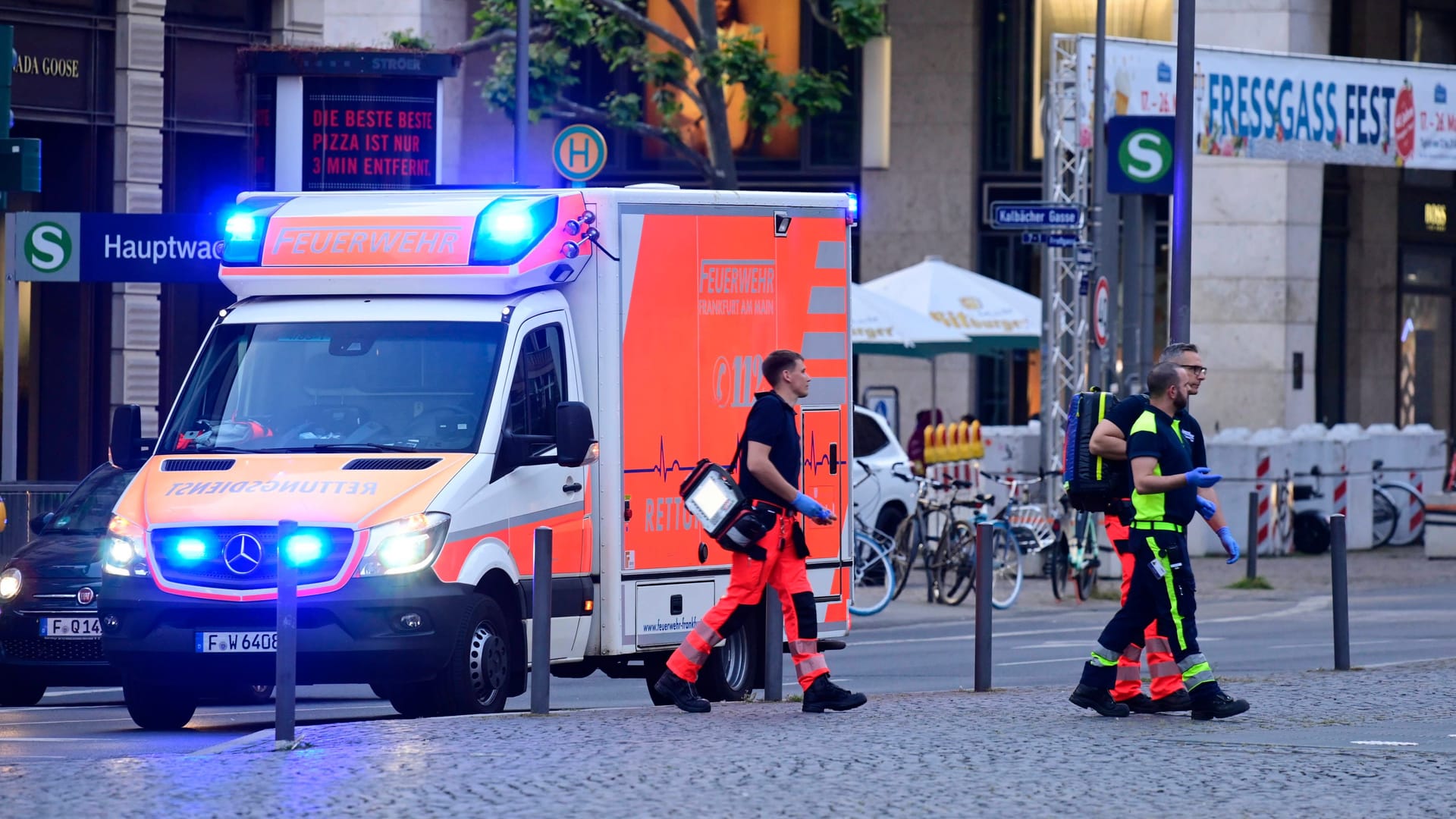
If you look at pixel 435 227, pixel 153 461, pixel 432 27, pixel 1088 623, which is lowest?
pixel 1088 623

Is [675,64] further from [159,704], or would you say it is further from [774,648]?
[159,704]

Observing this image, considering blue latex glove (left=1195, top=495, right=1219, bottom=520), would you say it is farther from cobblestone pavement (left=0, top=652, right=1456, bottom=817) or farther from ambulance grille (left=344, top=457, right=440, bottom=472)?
ambulance grille (left=344, top=457, right=440, bottom=472)

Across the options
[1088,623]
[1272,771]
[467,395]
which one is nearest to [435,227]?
[467,395]

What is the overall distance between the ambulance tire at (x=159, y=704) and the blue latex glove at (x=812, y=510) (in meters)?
→ 3.30

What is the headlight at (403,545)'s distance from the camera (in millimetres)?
11164

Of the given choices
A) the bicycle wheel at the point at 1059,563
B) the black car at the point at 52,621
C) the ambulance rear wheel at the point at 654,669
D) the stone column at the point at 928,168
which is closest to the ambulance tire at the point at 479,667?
the ambulance rear wheel at the point at 654,669

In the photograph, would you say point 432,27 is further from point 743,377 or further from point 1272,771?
point 1272,771

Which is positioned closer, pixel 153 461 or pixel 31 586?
pixel 153 461

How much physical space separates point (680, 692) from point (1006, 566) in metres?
11.4

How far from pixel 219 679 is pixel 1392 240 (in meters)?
35.3

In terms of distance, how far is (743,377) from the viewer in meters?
13.4

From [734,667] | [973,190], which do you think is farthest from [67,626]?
[973,190]

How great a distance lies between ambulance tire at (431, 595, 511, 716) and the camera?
1148 cm

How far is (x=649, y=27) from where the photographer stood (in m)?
26.8
